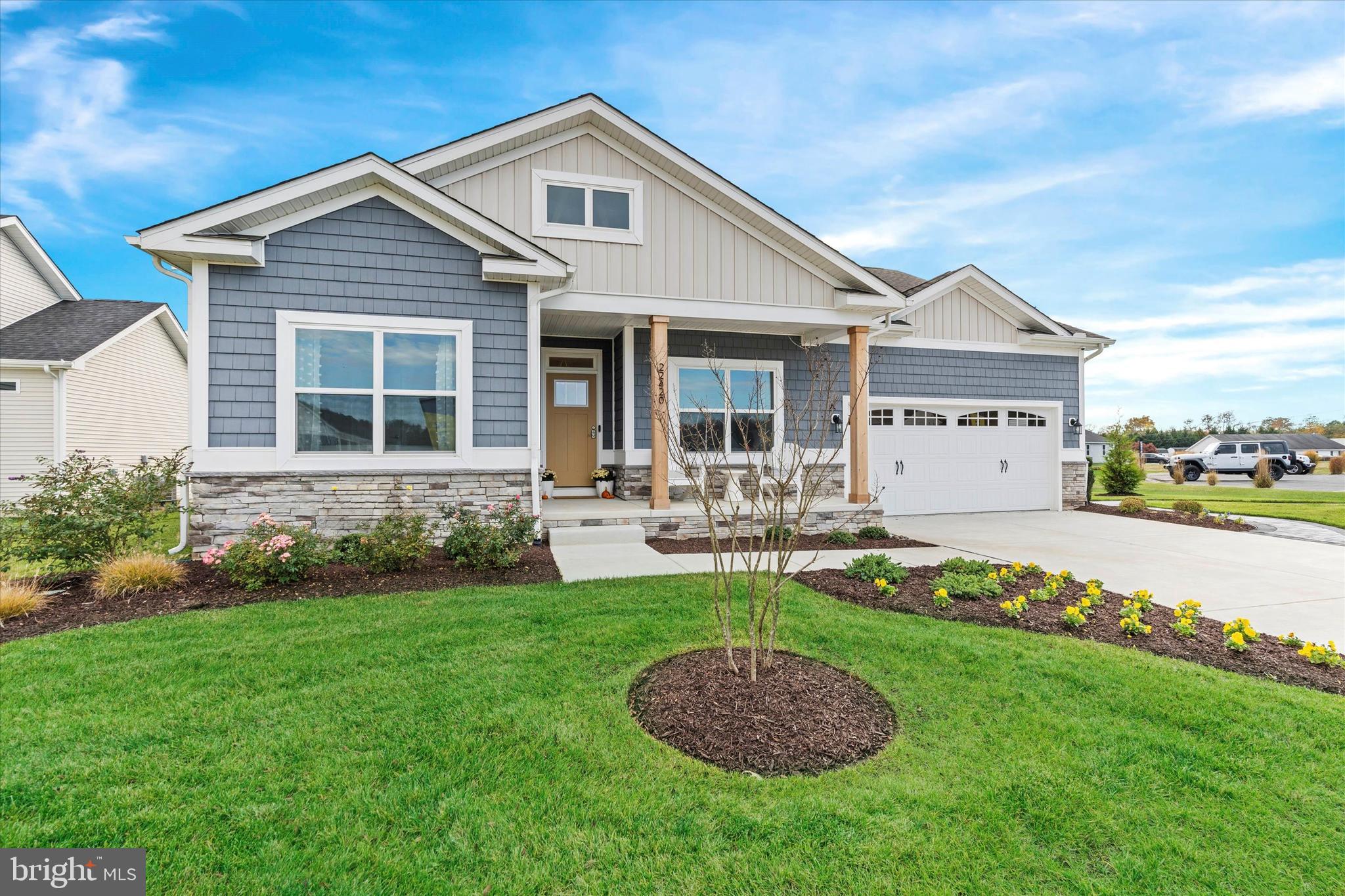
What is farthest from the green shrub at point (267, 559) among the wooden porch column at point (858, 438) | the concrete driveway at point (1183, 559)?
→ the concrete driveway at point (1183, 559)

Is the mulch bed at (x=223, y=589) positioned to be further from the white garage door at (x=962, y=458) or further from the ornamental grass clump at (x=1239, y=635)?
the white garage door at (x=962, y=458)

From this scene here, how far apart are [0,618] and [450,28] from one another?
11.2 m

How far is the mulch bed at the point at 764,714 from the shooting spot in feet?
8.21

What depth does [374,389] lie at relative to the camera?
6.89 metres

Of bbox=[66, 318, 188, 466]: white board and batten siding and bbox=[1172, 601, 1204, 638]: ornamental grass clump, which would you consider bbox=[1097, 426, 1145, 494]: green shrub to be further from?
bbox=[66, 318, 188, 466]: white board and batten siding

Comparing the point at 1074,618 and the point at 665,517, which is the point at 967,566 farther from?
the point at 665,517

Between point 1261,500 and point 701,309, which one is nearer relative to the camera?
point 701,309

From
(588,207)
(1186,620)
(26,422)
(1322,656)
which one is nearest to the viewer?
(1322,656)

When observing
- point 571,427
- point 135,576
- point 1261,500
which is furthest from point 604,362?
point 1261,500

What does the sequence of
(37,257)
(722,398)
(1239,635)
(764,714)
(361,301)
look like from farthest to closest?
(37,257)
(722,398)
(361,301)
(1239,635)
(764,714)

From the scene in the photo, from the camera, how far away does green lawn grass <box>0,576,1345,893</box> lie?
73.3 inches

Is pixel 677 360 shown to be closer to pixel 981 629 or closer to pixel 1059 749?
pixel 981 629

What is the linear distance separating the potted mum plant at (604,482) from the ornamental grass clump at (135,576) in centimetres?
568

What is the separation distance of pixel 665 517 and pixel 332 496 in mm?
4168
